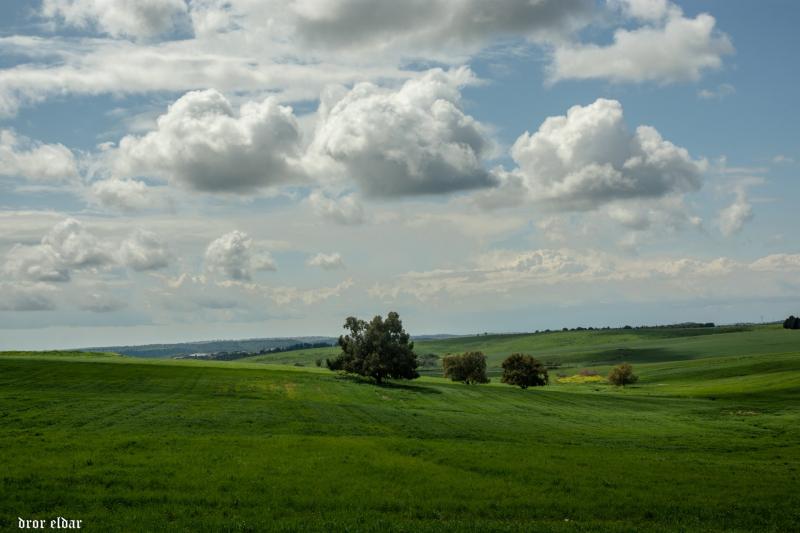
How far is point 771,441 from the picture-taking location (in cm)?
5212

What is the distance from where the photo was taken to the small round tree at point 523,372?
468 feet

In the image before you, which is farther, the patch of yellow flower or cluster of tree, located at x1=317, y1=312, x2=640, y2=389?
the patch of yellow flower

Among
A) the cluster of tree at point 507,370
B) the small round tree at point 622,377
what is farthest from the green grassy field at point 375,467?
the small round tree at point 622,377

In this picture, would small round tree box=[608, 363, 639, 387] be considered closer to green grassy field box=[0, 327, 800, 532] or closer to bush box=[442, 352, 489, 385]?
bush box=[442, 352, 489, 385]

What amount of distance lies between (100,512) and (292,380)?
266ft

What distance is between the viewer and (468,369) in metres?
148

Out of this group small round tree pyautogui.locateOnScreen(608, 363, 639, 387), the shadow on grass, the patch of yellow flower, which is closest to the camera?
the shadow on grass

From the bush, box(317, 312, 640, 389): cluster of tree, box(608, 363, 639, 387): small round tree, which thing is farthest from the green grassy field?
box(608, 363, 639, 387): small round tree

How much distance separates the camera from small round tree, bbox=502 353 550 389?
Answer: 143 metres

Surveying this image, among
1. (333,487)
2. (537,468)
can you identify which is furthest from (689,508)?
(333,487)

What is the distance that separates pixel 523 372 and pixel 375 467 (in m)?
114

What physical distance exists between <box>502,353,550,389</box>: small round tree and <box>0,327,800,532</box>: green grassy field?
70.0 m

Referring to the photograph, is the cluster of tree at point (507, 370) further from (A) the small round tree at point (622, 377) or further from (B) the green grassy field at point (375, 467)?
(B) the green grassy field at point (375, 467)

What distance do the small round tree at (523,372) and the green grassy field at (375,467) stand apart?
7003 centimetres
